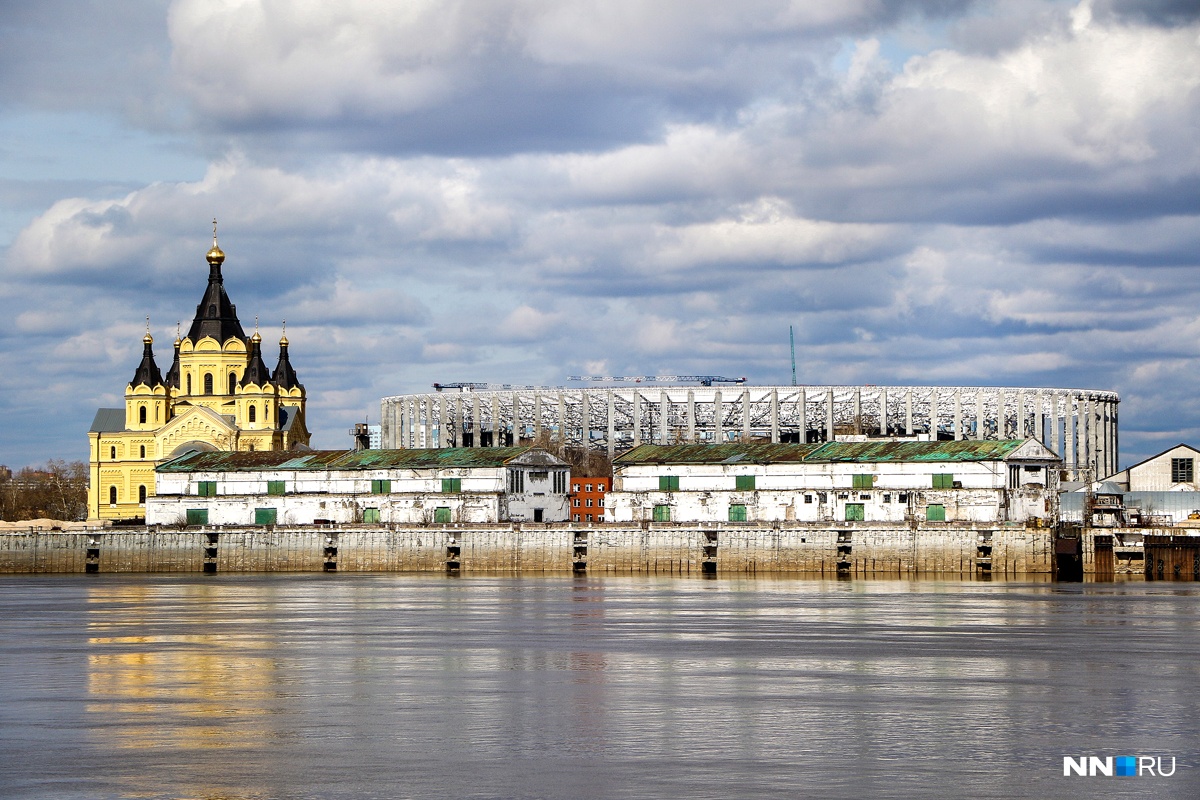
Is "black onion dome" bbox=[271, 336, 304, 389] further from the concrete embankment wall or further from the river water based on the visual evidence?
the river water

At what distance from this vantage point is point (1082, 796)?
27.9 metres

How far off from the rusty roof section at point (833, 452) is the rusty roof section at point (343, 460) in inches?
401

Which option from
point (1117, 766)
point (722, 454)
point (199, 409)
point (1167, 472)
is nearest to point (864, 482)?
point (722, 454)

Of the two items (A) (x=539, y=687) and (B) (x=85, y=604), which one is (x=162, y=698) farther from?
(B) (x=85, y=604)

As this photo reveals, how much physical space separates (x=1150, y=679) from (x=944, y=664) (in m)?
5.60

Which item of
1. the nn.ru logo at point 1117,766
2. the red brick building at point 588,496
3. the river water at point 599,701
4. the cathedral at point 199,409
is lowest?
the nn.ru logo at point 1117,766

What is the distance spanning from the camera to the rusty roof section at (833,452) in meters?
112

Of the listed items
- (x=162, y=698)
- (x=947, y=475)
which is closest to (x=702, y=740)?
(x=162, y=698)

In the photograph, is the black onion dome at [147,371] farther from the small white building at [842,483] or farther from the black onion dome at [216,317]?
the small white building at [842,483]

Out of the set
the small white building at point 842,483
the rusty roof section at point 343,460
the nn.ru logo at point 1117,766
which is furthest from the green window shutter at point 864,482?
the nn.ru logo at point 1117,766

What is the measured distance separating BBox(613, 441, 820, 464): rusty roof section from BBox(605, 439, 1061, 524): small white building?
0.30 ft

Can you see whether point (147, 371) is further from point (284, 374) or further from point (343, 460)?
A: point (343, 460)

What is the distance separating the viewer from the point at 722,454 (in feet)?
391

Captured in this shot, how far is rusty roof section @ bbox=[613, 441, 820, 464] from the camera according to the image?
383 feet
